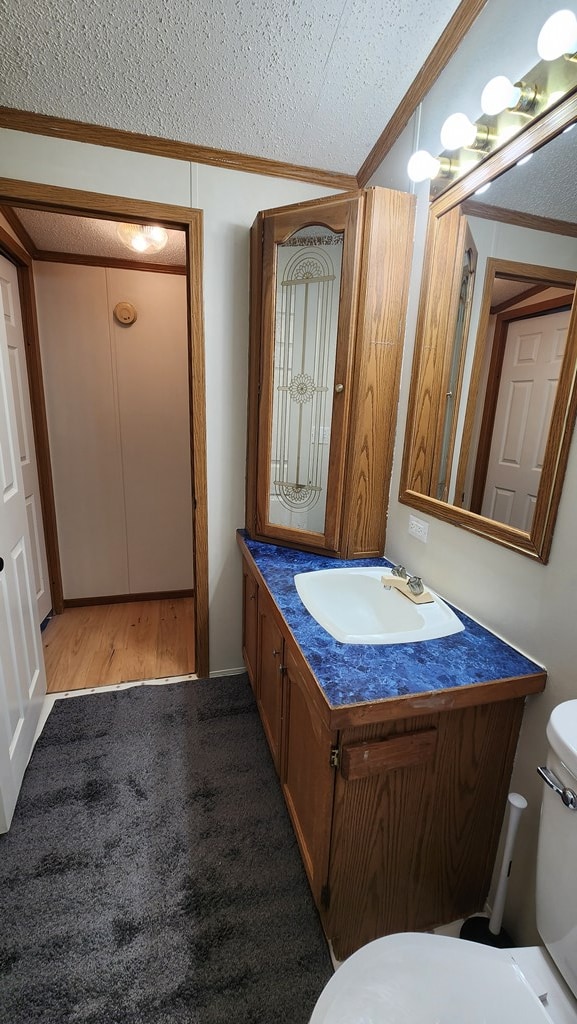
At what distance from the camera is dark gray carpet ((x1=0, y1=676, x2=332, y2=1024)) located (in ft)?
3.35

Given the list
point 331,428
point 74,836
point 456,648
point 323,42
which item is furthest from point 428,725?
point 323,42

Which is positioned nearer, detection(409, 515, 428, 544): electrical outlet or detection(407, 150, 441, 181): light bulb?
detection(407, 150, 441, 181): light bulb

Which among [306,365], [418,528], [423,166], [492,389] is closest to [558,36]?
[423,166]

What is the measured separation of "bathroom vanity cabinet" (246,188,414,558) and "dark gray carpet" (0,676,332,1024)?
0.98m

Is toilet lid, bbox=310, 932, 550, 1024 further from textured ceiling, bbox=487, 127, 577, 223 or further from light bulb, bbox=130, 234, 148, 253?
light bulb, bbox=130, 234, 148, 253

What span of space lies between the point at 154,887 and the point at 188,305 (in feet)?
6.81

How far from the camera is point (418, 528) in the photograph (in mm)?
1519

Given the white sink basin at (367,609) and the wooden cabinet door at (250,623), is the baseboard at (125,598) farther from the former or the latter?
the white sink basin at (367,609)

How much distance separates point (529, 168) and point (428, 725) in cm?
134

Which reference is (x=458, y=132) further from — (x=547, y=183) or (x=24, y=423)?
(x=24, y=423)

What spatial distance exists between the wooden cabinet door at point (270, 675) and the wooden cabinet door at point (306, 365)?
1.27 ft

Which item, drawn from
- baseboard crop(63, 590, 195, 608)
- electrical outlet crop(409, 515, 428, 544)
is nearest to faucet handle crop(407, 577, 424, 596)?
electrical outlet crop(409, 515, 428, 544)

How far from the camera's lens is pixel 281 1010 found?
1003 millimetres

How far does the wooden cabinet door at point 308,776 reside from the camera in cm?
99
